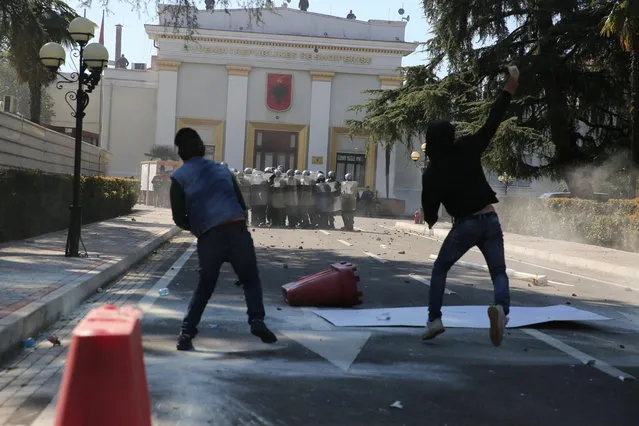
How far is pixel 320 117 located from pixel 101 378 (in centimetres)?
5464

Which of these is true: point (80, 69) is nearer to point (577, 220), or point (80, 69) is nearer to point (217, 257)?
point (217, 257)

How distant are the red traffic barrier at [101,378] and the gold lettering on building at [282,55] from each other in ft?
178

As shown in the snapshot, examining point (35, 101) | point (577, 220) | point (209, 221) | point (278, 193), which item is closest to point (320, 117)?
point (35, 101)

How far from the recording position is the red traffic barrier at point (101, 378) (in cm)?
254

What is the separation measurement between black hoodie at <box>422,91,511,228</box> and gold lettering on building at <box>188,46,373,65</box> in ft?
165

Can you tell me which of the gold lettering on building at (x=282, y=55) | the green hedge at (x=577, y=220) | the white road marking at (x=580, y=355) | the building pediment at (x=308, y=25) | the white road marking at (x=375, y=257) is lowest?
the white road marking at (x=580, y=355)

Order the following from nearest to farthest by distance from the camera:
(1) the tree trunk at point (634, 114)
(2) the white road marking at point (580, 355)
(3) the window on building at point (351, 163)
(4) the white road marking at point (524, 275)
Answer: (2) the white road marking at point (580, 355)
(4) the white road marking at point (524, 275)
(1) the tree trunk at point (634, 114)
(3) the window on building at point (351, 163)

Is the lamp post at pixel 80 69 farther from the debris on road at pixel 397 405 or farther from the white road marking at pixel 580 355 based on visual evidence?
the debris on road at pixel 397 405

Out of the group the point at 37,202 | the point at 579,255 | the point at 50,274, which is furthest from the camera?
the point at 579,255

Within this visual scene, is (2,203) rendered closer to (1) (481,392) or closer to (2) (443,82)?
(1) (481,392)

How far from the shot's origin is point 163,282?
431 inches

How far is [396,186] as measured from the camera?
194ft

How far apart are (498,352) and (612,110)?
2428 cm

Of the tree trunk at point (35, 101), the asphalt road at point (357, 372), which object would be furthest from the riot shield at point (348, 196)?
the asphalt road at point (357, 372)
